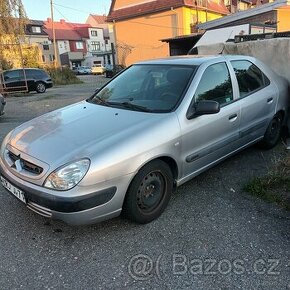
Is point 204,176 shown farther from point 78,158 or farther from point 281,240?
point 78,158

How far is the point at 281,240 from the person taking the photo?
9.87ft

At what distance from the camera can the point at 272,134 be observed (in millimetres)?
5195

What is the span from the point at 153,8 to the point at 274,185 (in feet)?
107

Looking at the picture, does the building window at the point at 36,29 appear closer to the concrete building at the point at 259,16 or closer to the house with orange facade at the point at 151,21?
the house with orange facade at the point at 151,21

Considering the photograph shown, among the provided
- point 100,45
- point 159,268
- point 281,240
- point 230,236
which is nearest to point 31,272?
point 159,268

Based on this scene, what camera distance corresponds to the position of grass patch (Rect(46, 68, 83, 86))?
28.2m

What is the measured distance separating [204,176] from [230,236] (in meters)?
1.35

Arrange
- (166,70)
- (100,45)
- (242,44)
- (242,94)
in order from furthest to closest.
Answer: (100,45), (242,44), (242,94), (166,70)

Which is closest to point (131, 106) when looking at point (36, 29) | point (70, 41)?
point (36, 29)

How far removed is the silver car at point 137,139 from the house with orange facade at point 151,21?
29839mm

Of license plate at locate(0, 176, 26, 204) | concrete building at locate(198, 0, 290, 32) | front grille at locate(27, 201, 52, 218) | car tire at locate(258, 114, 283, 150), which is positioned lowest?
car tire at locate(258, 114, 283, 150)

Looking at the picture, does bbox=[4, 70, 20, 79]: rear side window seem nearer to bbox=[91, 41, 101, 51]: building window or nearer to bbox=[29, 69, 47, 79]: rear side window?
bbox=[29, 69, 47, 79]: rear side window

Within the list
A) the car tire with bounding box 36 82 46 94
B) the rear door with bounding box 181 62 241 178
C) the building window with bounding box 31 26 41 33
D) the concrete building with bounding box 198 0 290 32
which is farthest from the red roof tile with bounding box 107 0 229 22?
the rear door with bounding box 181 62 241 178

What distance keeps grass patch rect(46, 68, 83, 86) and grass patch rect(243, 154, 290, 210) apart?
25.8m
